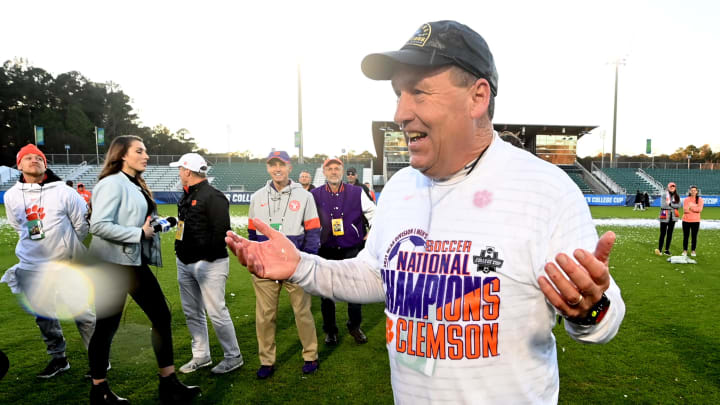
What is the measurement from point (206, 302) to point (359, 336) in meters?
2.23

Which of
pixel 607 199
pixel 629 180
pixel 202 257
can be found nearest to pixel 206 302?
pixel 202 257

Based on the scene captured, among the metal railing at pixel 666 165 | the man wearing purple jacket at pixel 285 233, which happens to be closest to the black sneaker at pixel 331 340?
the man wearing purple jacket at pixel 285 233

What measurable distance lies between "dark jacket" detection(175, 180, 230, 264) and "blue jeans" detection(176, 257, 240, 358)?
0.38 feet

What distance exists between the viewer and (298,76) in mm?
41312

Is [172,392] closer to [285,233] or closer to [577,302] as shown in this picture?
[285,233]

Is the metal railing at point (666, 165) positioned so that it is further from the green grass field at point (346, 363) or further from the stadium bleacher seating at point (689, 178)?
the green grass field at point (346, 363)

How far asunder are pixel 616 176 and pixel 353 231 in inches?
1855

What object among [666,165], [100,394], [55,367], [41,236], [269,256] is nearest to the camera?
[269,256]

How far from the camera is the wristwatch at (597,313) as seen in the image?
126 centimetres

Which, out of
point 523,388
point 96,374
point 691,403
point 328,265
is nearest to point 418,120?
point 328,265

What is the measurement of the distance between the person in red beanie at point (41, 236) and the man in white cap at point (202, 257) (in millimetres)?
1247

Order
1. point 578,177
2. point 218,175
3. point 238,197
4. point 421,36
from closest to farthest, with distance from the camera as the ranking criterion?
point 421,36, point 238,197, point 218,175, point 578,177

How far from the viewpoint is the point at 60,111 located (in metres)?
70.2

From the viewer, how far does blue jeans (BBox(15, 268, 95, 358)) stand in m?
4.54
